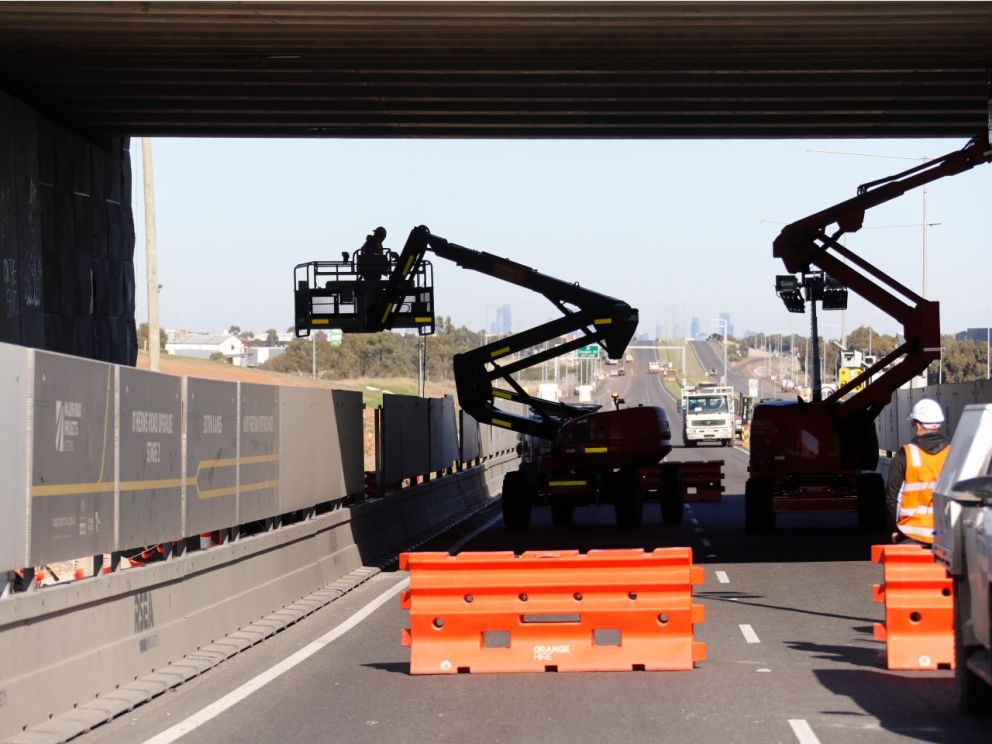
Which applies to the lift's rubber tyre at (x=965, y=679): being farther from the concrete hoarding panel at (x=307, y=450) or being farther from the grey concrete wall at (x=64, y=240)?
the grey concrete wall at (x=64, y=240)

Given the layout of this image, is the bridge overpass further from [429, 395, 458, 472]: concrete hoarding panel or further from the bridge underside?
[429, 395, 458, 472]: concrete hoarding panel

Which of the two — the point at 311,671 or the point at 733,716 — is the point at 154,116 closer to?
the point at 311,671

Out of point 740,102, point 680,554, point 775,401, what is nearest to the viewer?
point 680,554

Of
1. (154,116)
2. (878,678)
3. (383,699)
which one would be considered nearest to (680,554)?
(878,678)

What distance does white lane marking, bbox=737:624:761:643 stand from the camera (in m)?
14.7

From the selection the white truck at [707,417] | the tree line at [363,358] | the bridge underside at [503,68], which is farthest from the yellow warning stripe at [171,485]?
the tree line at [363,358]

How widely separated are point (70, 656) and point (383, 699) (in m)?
2.16

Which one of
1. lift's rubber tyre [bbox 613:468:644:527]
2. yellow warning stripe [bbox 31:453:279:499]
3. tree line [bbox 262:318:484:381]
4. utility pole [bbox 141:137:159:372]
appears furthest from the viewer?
tree line [bbox 262:318:484:381]

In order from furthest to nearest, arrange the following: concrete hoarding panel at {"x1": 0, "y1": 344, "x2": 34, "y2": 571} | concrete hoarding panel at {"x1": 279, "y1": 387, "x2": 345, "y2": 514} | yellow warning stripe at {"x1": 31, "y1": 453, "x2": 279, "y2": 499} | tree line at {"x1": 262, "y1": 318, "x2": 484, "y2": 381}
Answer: tree line at {"x1": 262, "y1": 318, "x2": 484, "y2": 381} < concrete hoarding panel at {"x1": 279, "y1": 387, "x2": 345, "y2": 514} < yellow warning stripe at {"x1": 31, "y1": 453, "x2": 279, "y2": 499} < concrete hoarding panel at {"x1": 0, "y1": 344, "x2": 34, "y2": 571}

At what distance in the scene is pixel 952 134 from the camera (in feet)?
87.6

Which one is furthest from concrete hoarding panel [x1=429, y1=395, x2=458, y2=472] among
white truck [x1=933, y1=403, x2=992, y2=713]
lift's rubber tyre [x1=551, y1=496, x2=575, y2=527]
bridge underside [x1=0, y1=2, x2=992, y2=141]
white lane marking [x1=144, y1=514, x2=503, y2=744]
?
white truck [x1=933, y1=403, x2=992, y2=713]

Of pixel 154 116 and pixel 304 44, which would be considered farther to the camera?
pixel 154 116

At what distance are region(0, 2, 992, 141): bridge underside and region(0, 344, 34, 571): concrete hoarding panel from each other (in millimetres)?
7108

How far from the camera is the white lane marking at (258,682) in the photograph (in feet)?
34.6
